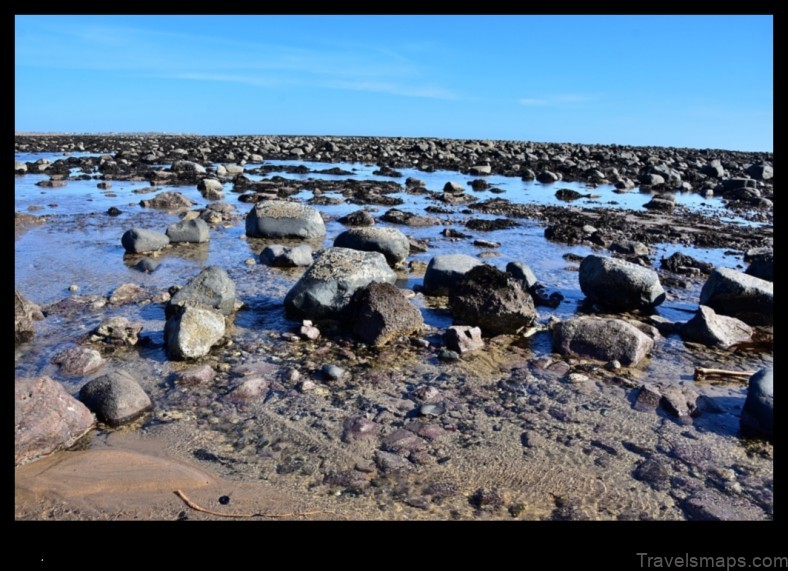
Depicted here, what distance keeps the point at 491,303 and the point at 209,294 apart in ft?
8.60

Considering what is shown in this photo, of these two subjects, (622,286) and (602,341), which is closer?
(602,341)

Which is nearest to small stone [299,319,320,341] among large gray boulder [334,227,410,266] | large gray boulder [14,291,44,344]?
large gray boulder [14,291,44,344]

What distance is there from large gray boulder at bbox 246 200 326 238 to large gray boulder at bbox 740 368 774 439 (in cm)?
705

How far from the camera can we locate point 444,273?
617cm

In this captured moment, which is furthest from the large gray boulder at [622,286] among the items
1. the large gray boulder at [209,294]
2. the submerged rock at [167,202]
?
the submerged rock at [167,202]

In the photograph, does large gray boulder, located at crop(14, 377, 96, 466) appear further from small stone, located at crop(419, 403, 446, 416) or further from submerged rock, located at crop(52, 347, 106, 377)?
small stone, located at crop(419, 403, 446, 416)

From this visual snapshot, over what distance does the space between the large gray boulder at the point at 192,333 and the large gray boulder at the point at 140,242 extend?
3.70m

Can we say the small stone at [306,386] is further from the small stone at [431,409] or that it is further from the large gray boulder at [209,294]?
the large gray boulder at [209,294]

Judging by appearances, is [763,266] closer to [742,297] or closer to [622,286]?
[742,297]

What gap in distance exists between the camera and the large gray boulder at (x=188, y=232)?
8461 millimetres

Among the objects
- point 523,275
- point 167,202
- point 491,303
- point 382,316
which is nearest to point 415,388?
point 382,316
